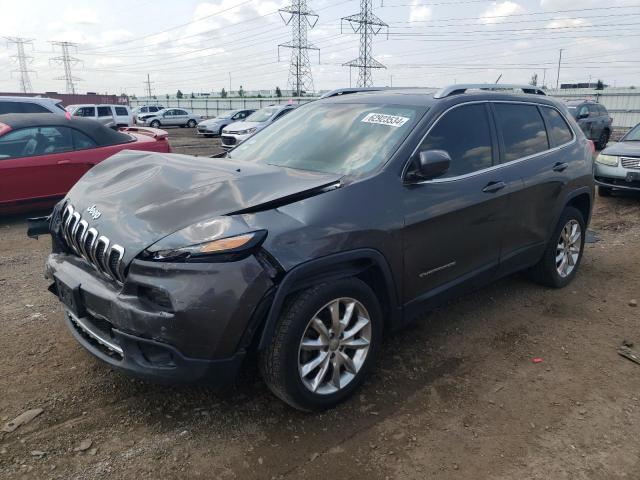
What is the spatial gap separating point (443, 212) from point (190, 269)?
1.72m

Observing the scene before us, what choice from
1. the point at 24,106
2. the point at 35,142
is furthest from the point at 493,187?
the point at 24,106

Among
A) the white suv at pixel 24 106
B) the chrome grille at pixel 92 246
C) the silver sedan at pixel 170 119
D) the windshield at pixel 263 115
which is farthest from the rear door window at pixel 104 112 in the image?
the chrome grille at pixel 92 246

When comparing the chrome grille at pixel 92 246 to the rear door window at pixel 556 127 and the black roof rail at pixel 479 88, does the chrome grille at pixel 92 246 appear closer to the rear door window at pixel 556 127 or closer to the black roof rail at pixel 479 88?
the black roof rail at pixel 479 88

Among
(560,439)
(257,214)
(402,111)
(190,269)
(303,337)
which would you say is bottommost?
(560,439)

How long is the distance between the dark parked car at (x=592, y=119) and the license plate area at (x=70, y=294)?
16195 millimetres

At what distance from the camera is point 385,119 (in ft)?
11.5

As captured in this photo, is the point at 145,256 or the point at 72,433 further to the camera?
the point at 72,433

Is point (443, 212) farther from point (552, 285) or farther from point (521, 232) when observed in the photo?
point (552, 285)

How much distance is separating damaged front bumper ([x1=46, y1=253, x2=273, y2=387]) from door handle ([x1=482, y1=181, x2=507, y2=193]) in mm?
1955

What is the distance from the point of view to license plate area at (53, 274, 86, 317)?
2.79 meters

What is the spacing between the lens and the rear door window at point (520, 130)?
4008 millimetres

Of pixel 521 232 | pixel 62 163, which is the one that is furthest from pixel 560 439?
pixel 62 163

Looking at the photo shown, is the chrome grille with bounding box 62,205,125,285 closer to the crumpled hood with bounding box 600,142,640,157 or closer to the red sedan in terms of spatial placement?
the red sedan

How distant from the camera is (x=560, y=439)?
9.06 ft
